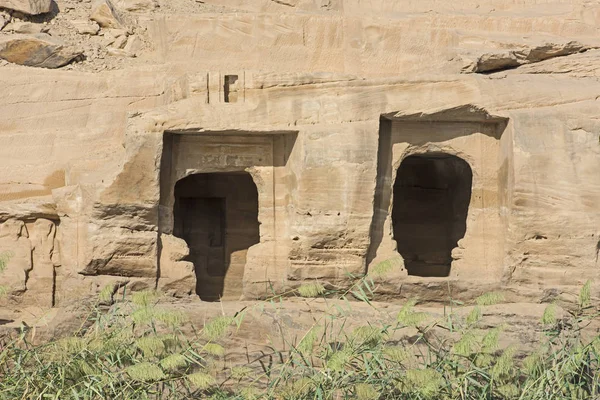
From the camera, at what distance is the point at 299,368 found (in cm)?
1347

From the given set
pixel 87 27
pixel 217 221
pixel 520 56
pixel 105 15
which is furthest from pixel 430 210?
pixel 87 27

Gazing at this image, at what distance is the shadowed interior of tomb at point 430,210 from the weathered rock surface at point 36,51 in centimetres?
584

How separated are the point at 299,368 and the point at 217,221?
6.55 m

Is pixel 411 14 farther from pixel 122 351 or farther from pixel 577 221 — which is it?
pixel 122 351

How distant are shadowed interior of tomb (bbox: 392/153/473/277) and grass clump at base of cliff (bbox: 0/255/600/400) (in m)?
5.97

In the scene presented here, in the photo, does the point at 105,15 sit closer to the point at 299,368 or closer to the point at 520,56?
the point at 520,56

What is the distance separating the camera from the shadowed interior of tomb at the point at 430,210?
64.6 ft

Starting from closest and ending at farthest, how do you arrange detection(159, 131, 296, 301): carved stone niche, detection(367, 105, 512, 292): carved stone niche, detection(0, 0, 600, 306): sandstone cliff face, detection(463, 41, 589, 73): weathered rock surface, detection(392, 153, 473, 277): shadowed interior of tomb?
detection(0, 0, 600, 306): sandstone cliff face → detection(159, 131, 296, 301): carved stone niche → detection(367, 105, 512, 292): carved stone niche → detection(463, 41, 589, 73): weathered rock surface → detection(392, 153, 473, 277): shadowed interior of tomb

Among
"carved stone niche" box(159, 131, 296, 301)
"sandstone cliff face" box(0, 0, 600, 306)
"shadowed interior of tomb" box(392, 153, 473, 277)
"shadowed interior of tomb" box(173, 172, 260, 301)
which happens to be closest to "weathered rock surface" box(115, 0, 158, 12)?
"sandstone cliff face" box(0, 0, 600, 306)

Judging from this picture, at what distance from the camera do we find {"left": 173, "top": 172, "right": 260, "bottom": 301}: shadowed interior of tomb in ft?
63.5

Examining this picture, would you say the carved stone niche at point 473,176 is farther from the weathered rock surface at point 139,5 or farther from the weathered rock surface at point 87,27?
the weathered rock surface at point 87,27

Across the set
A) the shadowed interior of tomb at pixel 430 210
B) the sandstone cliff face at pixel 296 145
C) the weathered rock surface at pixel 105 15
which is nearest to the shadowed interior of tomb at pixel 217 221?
the sandstone cliff face at pixel 296 145

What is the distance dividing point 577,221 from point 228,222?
562cm

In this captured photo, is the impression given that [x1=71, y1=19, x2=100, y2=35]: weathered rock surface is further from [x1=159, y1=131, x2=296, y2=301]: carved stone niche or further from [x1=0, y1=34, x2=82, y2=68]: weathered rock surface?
[x1=159, y1=131, x2=296, y2=301]: carved stone niche
